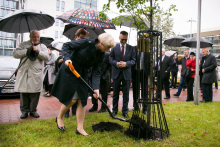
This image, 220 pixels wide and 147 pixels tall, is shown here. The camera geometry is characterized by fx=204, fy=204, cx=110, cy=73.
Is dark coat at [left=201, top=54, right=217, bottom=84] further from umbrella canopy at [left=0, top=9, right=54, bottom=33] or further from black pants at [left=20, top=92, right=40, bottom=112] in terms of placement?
black pants at [left=20, top=92, right=40, bottom=112]

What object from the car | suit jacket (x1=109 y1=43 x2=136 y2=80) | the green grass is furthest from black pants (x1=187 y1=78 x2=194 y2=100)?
the car

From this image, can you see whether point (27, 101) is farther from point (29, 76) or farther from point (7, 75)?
point (7, 75)

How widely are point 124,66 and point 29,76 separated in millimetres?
2386

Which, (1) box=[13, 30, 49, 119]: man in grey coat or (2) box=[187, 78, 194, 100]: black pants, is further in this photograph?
(2) box=[187, 78, 194, 100]: black pants

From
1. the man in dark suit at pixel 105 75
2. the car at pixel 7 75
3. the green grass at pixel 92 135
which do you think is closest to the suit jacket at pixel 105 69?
the man in dark suit at pixel 105 75

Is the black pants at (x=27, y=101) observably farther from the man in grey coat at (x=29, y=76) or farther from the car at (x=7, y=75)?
the car at (x=7, y=75)

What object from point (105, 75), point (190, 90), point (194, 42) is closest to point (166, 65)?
point (190, 90)

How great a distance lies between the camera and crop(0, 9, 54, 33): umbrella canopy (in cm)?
487

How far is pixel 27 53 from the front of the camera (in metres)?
4.98

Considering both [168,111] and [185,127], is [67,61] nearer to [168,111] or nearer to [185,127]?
[185,127]

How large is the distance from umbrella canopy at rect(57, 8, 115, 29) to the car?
3997 millimetres

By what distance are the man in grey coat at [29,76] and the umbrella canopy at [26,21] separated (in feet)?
1.09

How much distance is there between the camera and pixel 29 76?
5.07 meters

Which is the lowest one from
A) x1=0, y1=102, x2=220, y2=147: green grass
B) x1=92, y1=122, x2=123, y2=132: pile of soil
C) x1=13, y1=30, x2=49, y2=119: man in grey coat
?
x1=0, y1=102, x2=220, y2=147: green grass
